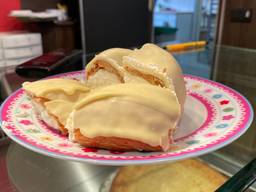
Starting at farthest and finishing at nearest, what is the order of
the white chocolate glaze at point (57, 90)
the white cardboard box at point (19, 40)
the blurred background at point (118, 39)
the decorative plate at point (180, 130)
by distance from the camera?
the white cardboard box at point (19, 40) < the blurred background at point (118, 39) < the white chocolate glaze at point (57, 90) < the decorative plate at point (180, 130)

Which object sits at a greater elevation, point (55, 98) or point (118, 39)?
point (55, 98)

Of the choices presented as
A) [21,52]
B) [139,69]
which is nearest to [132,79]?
[139,69]

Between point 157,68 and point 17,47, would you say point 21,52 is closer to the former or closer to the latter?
point 17,47

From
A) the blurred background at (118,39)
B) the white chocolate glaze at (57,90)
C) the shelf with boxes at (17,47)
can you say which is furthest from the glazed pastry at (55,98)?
the shelf with boxes at (17,47)

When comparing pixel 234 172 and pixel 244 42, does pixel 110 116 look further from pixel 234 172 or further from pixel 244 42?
pixel 244 42

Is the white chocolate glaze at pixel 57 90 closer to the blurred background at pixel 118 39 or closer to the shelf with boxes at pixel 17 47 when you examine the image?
the blurred background at pixel 118 39

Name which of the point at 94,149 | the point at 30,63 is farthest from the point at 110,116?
the point at 30,63
